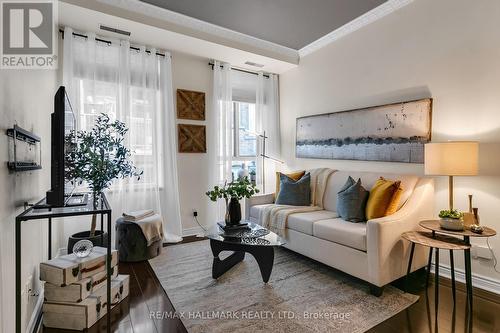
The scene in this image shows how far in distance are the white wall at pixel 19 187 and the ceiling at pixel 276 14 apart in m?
1.75

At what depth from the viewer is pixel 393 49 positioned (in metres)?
3.02

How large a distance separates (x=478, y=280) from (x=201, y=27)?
13.3 feet

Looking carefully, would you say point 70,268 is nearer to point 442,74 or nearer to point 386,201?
point 386,201

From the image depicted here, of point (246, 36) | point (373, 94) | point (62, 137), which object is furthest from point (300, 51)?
point (62, 137)

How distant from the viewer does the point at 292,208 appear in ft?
10.7

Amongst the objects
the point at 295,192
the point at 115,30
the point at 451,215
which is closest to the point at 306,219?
the point at 295,192

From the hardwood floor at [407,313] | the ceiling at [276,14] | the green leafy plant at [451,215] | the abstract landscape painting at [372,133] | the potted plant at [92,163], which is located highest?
the ceiling at [276,14]

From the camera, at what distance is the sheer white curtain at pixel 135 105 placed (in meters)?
3.16

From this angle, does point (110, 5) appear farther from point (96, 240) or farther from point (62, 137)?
point (96, 240)

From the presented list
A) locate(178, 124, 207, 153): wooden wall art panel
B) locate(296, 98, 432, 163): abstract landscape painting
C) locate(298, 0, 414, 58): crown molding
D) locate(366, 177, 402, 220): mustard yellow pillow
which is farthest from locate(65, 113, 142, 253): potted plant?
locate(298, 0, 414, 58): crown molding

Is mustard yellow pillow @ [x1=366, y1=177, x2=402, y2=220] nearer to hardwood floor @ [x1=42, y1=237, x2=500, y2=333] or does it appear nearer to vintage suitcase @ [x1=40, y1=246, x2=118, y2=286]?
hardwood floor @ [x1=42, y1=237, x2=500, y2=333]

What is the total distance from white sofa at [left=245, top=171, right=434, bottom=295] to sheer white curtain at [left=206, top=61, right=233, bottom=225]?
1.51 m

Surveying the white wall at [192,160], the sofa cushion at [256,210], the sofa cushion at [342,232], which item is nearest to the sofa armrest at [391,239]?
the sofa cushion at [342,232]

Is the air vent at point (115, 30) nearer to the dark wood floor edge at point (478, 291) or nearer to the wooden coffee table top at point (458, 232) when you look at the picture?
the wooden coffee table top at point (458, 232)
